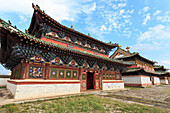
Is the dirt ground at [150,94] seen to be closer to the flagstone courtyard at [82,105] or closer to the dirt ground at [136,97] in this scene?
the dirt ground at [136,97]

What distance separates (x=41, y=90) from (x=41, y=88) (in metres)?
0.14


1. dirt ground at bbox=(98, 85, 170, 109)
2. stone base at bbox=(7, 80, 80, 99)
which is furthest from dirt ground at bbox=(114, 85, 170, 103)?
stone base at bbox=(7, 80, 80, 99)

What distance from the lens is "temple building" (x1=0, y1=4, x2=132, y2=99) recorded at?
19.5 feet

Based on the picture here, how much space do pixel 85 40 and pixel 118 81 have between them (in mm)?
7847

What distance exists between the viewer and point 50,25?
8969mm

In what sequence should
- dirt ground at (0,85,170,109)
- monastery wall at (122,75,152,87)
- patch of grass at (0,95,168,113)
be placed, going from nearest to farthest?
1. patch of grass at (0,95,168,113)
2. dirt ground at (0,85,170,109)
3. monastery wall at (122,75,152,87)

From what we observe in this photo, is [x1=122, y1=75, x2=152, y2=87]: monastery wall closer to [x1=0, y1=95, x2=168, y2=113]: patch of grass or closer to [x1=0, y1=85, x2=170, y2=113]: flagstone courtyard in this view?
[x1=0, y1=85, x2=170, y2=113]: flagstone courtyard

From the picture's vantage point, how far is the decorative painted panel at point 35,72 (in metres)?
6.56

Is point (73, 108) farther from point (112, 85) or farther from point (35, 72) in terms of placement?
point (112, 85)

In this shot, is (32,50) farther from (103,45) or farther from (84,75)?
(103,45)

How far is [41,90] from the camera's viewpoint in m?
6.61

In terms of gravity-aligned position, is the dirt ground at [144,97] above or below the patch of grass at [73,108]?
below

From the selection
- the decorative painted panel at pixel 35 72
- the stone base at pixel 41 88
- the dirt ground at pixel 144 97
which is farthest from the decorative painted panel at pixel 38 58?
the dirt ground at pixel 144 97

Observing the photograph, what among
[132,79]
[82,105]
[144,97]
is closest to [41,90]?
[82,105]
